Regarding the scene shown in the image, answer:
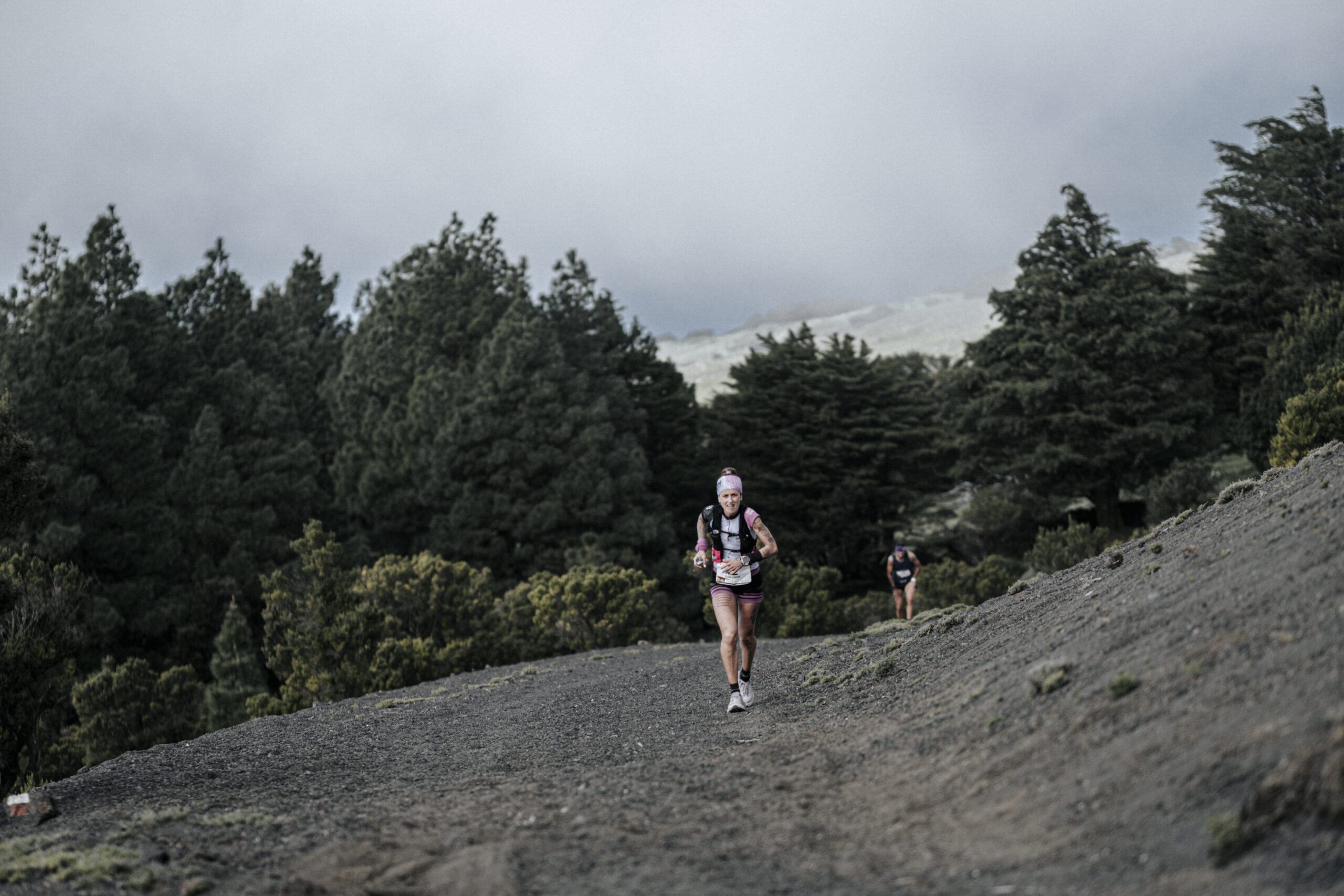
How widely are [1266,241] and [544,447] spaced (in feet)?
92.2

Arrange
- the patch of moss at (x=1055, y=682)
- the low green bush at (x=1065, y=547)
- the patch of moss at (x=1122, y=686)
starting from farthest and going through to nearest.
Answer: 1. the low green bush at (x=1065, y=547)
2. the patch of moss at (x=1055, y=682)
3. the patch of moss at (x=1122, y=686)

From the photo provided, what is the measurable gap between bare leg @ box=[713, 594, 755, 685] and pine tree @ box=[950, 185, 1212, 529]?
31393 millimetres

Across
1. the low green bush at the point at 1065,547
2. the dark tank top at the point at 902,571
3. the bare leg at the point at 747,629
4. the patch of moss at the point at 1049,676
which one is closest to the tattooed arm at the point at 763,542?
the bare leg at the point at 747,629

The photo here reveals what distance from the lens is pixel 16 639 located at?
788 cm

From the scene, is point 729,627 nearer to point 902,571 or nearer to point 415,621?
point 902,571

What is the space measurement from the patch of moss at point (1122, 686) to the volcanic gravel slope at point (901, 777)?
4 centimetres

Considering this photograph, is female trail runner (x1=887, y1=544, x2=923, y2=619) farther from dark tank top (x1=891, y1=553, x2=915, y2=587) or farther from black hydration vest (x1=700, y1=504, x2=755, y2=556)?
black hydration vest (x1=700, y1=504, x2=755, y2=556)

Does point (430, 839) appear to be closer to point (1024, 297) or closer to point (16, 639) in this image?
point (16, 639)

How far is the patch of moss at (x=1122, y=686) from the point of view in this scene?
4.86 m

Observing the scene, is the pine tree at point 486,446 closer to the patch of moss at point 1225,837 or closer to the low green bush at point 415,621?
the low green bush at point 415,621

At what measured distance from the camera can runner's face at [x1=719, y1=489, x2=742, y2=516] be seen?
314 inches

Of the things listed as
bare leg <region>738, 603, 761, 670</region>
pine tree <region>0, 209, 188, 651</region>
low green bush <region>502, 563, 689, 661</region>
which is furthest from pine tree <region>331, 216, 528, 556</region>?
bare leg <region>738, 603, 761, 670</region>

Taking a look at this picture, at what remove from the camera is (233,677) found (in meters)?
18.7

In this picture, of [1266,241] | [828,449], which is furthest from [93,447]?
[1266,241]
